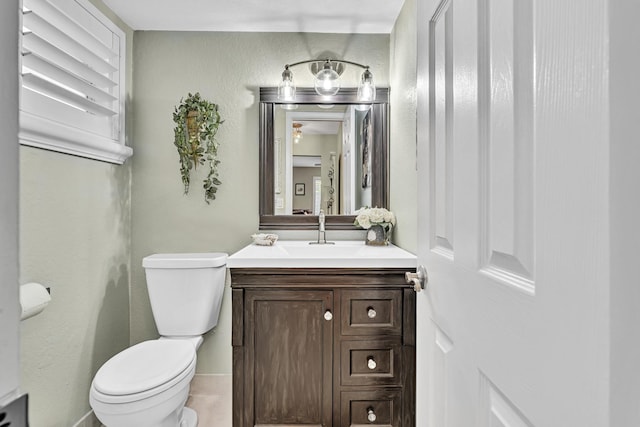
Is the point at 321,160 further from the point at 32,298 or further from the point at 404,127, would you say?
the point at 32,298

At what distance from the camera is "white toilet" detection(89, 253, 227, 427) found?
Answer: 1343 millimetres

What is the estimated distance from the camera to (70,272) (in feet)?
5.60

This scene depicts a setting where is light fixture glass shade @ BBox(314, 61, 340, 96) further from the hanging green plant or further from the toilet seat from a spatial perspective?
the toilet seat

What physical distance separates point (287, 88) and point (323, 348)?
153 centimetres

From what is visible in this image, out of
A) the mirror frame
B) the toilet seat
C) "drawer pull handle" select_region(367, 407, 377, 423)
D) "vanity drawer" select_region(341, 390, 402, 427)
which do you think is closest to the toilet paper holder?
the toilet seat

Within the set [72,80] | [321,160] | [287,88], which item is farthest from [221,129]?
[72,80]

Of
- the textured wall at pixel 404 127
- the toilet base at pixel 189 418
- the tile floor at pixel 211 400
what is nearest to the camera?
the textured wall at pixel 404 127

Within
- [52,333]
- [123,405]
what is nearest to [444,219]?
[123,405]

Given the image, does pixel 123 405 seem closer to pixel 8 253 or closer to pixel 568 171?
pixel 8 253

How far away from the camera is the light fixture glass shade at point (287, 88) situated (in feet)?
7.05

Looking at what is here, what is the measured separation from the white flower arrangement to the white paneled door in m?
1.14

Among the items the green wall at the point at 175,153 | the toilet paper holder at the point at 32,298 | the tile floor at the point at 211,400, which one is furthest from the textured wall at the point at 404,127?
the toilet paper holder at the point at 32,298

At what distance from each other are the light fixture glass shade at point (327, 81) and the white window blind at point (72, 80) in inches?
46.4

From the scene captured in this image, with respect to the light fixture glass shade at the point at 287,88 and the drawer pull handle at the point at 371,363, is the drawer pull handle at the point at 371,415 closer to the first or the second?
the drawer pull handle at the point at 371,363
